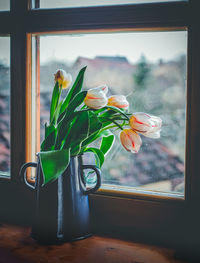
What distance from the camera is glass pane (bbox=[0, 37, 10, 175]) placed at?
1.17 m

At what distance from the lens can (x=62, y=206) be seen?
2.81 ft

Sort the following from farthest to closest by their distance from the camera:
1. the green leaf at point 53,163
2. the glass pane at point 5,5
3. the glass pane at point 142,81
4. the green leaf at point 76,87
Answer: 1. the glass pane at point 5,5
2. the glass pane at point 142,81
3. the green leaf at point 76,87
4. the green leaf at point 53,163

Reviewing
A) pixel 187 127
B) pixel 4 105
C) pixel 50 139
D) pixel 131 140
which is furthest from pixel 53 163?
pixel 4 105

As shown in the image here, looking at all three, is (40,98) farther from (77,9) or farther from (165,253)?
(165,253)

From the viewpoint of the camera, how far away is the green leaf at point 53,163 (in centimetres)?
74

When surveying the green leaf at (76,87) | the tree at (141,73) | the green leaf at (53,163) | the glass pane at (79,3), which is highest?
the glass pane at (79,3)

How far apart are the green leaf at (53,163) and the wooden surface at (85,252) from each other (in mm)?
234

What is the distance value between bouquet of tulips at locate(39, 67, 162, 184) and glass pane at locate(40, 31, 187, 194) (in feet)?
0.43

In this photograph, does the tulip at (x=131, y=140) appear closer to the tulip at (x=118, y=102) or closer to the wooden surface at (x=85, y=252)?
the tulip at (x=118, y=102)

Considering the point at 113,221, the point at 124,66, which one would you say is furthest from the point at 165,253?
the point at 124,66

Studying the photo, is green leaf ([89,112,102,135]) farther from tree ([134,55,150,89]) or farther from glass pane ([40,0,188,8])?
glass pane ([40,0,188,8])

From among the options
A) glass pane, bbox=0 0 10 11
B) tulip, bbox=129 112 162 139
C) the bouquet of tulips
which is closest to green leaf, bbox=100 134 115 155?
the bouquet of tulips

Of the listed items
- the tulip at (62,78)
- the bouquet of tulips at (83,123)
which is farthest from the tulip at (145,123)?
the tulip at (62,78)

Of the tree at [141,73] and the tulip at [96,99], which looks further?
the tree at [141,73]
